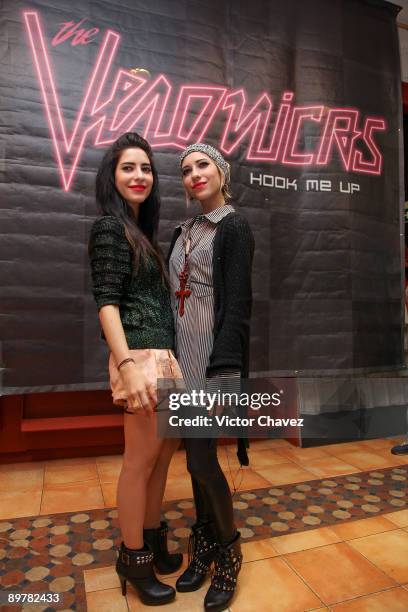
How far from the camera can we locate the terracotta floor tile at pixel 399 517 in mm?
1899

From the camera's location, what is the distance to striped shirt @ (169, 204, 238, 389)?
1.31 metres

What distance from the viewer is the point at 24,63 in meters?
2.22

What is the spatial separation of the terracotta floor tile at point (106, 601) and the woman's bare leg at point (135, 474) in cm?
20

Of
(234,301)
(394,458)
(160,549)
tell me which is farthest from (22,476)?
(394,458)

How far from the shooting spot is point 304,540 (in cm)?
175

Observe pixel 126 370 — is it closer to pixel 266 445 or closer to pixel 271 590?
pixel 271 590

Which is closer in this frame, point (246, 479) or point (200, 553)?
point (200, 553)

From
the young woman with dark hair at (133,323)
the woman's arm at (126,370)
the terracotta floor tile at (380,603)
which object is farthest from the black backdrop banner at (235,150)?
the terracotta floor tile at (380,603)

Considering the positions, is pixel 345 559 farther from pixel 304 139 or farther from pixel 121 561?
pixel 304 139

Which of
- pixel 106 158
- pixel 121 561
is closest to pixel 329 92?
pixel 106 158

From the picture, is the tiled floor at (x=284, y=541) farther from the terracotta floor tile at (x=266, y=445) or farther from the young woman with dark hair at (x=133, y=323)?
the young woman with dark hair at (x=133, y=323)

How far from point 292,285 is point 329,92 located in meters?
1.25

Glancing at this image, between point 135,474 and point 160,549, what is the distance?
1.29ft

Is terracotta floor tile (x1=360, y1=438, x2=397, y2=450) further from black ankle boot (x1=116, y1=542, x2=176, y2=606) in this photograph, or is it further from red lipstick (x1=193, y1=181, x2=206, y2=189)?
red lipstick (x1=193, y1=181, x2=206, y2=189)
